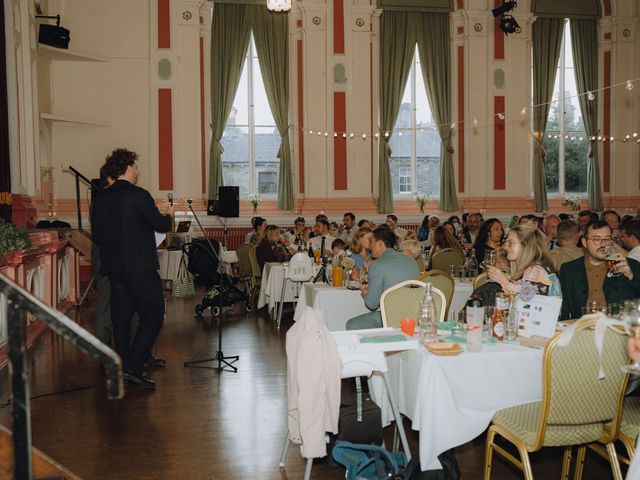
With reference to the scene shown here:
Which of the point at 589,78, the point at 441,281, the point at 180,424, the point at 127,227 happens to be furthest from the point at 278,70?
the point at 180,424

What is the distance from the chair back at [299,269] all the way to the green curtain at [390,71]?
617 centimetres

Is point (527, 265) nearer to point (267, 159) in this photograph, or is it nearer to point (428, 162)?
point (267, 159)

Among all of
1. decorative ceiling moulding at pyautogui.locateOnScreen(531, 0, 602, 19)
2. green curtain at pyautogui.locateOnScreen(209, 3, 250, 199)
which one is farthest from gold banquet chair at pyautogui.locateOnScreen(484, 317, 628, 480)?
decorative ceiling moulding at pyautogui.locateOnScreen(531, 0, 602, 19)

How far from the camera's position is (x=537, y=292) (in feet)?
11.3

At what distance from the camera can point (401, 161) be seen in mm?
13734

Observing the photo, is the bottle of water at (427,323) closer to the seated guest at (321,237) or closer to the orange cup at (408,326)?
the orange cup at (408,326)

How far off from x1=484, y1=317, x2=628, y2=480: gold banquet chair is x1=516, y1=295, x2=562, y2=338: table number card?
1.87 feet

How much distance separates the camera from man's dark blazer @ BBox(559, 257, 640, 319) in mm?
3789

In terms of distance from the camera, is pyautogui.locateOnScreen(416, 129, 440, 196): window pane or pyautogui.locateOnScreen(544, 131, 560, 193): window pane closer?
pyautogui.locateOnScreen(416, 129, 440, 196): window pane

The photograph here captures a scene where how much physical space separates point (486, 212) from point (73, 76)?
8.62 metres

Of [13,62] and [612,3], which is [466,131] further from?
[13,62]

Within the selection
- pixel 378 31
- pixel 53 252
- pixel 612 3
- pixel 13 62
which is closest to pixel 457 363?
pixel 53 252

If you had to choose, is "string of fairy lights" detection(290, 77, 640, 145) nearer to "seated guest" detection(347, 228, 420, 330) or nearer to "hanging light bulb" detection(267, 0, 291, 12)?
"hanging light bulb" detection(267, 0, 291, 12)

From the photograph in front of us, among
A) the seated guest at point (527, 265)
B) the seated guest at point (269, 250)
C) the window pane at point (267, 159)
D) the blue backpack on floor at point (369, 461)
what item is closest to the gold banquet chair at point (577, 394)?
the blue backpack on floor at point (369, 461)
